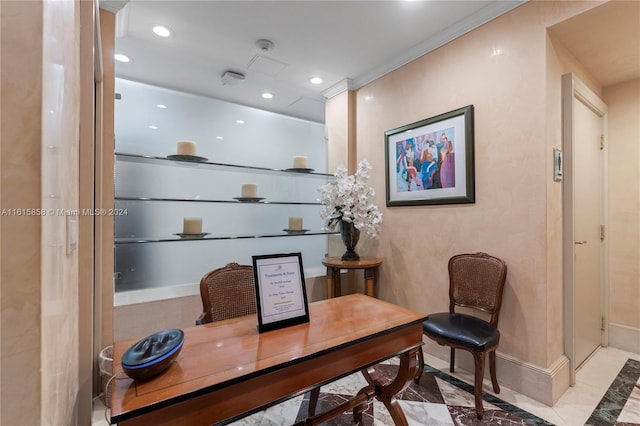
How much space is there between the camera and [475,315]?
235 centimetres

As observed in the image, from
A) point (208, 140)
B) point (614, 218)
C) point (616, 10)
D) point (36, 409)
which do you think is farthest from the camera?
point (208, 140)

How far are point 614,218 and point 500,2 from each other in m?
2.30

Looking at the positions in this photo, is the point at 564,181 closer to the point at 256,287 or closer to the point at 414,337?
the point at 414,337

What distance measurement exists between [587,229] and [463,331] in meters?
1.62

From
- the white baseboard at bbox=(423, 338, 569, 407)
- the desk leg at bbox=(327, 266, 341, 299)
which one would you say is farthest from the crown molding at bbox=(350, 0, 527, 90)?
the white baseboard at bbox=(423, 338, 569, 407)

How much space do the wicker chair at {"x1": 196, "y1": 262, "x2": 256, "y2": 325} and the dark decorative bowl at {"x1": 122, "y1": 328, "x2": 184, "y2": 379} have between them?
639 mm

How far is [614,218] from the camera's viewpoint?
2795 mm

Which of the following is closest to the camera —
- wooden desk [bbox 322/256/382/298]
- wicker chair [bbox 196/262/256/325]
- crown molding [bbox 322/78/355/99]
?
wicker chair [bbox 196/262/256/325]

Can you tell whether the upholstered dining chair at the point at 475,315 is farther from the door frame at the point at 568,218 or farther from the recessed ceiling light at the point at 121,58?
the recessed ceiling light at the point at 121,58

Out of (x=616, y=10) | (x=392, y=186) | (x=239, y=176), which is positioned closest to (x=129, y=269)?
(x=239, y=176)

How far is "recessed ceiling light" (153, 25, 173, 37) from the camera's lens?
7.86ft

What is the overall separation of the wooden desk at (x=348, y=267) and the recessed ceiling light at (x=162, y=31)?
2469mm

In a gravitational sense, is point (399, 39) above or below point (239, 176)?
above

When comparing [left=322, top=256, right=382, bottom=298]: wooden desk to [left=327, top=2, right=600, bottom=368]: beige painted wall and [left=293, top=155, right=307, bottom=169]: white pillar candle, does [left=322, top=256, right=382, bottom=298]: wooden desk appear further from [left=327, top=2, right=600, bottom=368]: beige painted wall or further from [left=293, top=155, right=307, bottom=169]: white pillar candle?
[left=293, top=155, right=307, bottom=169]: white pillar candle
